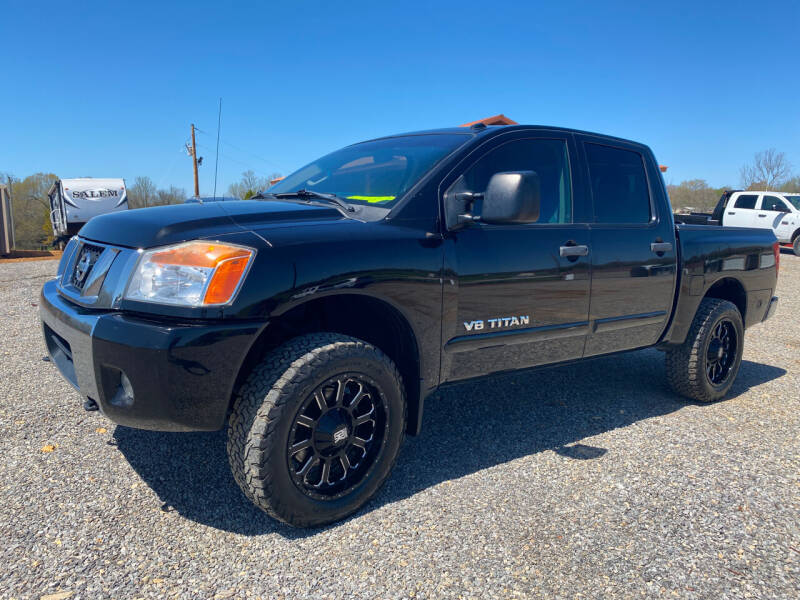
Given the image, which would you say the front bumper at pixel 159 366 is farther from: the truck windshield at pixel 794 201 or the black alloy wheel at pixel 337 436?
the truck windshield at pixel 794 201

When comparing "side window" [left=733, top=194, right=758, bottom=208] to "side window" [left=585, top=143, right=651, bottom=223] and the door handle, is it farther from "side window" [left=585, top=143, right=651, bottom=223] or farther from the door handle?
the door handle

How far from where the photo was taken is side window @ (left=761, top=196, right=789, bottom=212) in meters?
18.1

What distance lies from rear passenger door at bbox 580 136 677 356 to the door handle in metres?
0.10

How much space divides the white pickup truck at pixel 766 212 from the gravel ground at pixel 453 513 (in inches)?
665

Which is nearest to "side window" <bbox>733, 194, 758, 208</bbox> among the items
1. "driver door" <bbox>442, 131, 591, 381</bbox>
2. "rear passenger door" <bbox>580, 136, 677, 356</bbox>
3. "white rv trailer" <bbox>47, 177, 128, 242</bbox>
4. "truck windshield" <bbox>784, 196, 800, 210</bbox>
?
"truck windshield" <bbox>784, 196, 800, 210</bbox>

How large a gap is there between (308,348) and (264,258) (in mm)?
419

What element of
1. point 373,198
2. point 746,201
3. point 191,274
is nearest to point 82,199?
point 373,198

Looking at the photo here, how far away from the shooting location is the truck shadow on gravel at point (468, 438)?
8.61ft

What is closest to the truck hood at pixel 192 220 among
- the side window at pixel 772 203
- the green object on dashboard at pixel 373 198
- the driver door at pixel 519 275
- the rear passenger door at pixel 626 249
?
the green object on dashboard at pixel 373 198

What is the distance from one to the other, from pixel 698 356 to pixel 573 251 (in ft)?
5.22

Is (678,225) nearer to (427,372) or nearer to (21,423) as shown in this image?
(427,372)

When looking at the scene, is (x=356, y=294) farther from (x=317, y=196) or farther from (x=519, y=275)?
(x=519, y=275)

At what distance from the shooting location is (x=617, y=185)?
12.1 feet

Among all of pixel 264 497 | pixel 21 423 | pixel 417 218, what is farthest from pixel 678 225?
pixel 21 423
